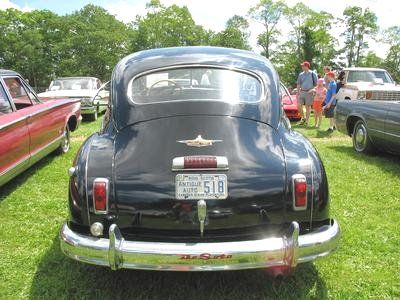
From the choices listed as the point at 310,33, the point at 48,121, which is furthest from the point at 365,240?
the point at 310,33

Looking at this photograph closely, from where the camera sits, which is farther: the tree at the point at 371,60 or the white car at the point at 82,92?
the tree at the point at 371,60

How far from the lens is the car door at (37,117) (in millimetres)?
6090

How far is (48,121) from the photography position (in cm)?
673

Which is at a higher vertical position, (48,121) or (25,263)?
(48,121)

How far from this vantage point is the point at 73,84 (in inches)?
594

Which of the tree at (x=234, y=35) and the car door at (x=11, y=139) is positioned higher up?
the tree at (x=234, y=35)

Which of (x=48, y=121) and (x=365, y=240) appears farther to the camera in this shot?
(x=48, y=121)

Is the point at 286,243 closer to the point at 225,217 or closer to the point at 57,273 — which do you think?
the point at 225,217

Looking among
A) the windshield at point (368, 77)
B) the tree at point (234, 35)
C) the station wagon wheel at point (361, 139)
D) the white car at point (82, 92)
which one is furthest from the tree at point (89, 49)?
the station wagon wheel at point (361, 139)

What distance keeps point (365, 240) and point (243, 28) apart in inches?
2374

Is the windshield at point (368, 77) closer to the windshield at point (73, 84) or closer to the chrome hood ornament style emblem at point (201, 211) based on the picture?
the windshield at point (73, 84)

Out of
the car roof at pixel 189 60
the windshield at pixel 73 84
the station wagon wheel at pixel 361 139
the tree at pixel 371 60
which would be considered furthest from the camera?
the tree at pixel 371 60

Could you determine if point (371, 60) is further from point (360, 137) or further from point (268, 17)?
point (360, 137)

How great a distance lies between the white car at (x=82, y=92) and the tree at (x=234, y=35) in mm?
44059
